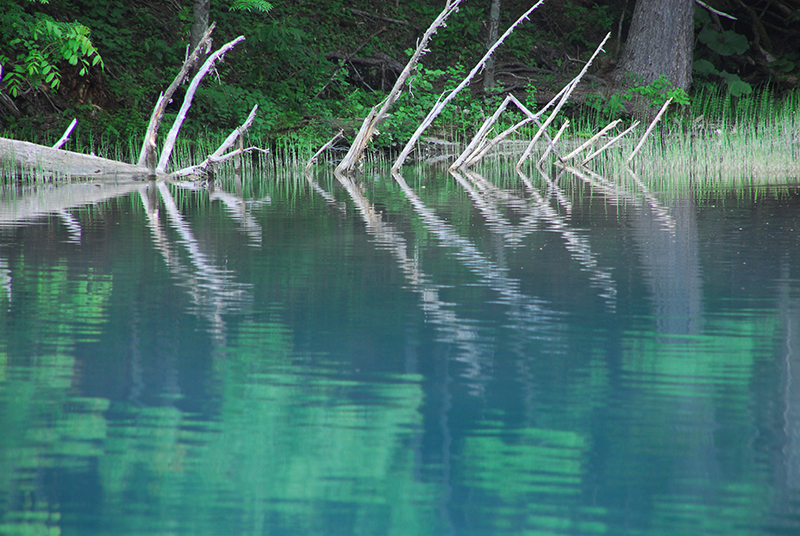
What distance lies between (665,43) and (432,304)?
16637 millimetres

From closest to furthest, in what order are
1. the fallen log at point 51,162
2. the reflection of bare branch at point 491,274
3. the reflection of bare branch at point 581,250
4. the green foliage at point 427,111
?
the reflection of bare branch at point 491,274 < the reflection of bare branch at point 581,250 < the fallen log at point 51,162 < the green foliage at point 427,111

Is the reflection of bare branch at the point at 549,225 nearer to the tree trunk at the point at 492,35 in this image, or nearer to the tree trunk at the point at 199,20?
the tree trunk at the point at 199,20

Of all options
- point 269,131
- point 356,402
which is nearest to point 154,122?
point 269,131

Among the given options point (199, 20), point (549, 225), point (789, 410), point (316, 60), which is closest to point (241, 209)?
point (549, 225)

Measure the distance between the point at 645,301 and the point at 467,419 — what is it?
1.52 m

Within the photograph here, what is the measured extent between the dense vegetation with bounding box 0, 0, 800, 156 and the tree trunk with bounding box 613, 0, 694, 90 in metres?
0.74

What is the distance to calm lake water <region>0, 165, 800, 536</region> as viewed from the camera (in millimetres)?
1644

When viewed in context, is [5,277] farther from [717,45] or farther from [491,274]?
[717,45]

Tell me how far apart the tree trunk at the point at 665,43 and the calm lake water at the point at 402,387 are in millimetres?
14287

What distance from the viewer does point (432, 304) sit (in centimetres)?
334

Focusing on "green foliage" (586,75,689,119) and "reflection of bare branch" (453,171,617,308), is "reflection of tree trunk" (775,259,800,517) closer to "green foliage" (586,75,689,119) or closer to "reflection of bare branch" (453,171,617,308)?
"reflection of bare branch" (453,171,617,308)

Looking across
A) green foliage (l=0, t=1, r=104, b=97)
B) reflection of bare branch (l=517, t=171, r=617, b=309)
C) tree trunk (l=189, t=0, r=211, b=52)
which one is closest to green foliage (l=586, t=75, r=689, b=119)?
tree trunk (l=189, t=0, r=211, b=52)

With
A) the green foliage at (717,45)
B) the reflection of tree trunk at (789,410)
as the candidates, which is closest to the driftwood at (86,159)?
the reflection of tree trunk at (789,410)

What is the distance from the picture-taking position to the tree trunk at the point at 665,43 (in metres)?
18.2
